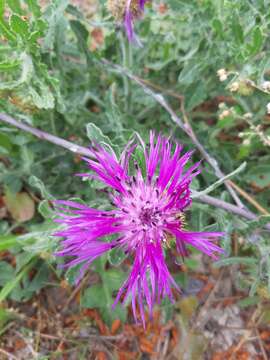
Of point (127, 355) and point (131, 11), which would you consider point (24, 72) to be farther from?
point (127, 355)

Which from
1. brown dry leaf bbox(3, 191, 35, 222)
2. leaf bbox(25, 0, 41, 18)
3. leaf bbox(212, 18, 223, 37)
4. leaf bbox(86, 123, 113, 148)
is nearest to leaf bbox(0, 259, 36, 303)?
brown dry leaf bbox(3, 191, 35, 222)

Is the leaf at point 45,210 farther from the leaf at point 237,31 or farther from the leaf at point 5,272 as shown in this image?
the leaf at point 237,31

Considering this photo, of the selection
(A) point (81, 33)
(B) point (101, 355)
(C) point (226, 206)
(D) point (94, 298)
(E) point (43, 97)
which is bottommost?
(B) point (101, 355)

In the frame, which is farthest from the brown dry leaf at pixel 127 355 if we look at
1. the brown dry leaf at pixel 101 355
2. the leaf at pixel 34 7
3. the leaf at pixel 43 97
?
the leaf at pixel 34 7

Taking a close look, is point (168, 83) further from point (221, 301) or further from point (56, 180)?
point (221, 301)

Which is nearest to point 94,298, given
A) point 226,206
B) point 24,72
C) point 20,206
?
point 20,206

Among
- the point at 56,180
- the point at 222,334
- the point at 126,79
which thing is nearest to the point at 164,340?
the point at 222,334
